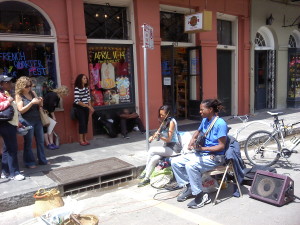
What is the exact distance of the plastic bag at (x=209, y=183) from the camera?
4685 millimetres

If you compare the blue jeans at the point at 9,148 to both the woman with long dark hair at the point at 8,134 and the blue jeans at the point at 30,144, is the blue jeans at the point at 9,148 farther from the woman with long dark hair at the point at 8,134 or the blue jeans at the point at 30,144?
the blue jeans at the point at 30,144

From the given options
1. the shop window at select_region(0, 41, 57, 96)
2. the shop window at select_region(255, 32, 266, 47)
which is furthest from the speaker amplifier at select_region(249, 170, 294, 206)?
the shop window at select_region(255, 32, 266, 47)

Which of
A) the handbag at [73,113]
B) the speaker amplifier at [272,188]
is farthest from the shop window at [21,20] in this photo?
the speaker amplifier at [272,188]

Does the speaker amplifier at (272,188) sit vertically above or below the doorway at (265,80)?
below

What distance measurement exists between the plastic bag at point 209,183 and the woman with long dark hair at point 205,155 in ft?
0.62

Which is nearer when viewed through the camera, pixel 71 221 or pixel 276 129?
pixel 71 221

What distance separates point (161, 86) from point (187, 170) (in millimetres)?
4751

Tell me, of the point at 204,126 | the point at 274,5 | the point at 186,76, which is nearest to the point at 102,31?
the point at 186,76

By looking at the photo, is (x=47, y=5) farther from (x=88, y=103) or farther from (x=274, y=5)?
(x=274, y=5)

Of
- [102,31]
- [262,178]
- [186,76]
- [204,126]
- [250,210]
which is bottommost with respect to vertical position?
[250,210]

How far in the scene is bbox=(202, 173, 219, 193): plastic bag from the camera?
468 cm

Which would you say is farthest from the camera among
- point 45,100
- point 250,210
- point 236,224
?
point 45,100

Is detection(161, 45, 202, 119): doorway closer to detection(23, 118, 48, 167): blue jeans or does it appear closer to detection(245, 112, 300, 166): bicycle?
detection(245, 112, 300, 166): bicycle

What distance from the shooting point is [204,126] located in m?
4.62
